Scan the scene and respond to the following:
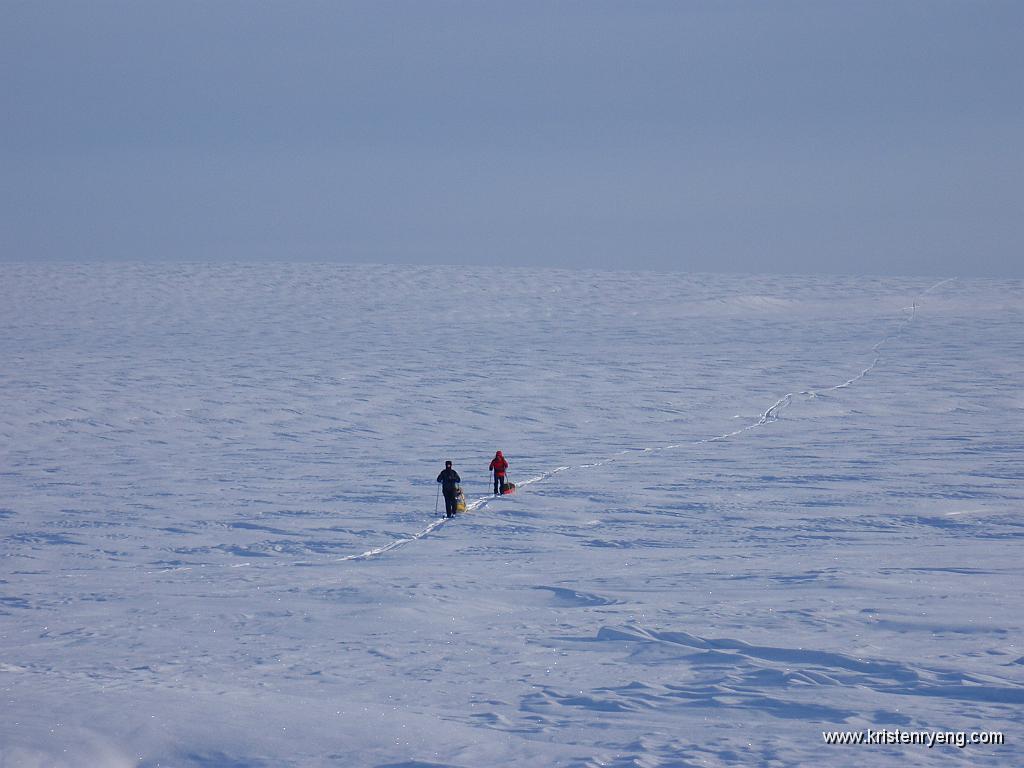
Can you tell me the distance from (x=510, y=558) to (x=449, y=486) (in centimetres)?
220

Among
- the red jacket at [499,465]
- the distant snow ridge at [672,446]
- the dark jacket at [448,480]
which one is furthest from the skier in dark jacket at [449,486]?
the red jacket at [499,465]

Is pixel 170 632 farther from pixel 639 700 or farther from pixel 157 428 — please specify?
pixel 157 428

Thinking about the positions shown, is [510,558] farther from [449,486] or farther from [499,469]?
[499,469]

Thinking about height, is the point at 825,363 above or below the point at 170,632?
above

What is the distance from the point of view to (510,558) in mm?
10062

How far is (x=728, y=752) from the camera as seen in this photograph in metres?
5.20

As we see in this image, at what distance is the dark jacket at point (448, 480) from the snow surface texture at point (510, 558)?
0.43 metres

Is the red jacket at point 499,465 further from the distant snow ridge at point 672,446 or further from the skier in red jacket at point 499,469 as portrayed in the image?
the distant snow ridge at point 672,446

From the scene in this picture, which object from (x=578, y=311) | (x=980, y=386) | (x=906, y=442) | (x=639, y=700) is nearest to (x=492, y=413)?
(x=906, y=442)

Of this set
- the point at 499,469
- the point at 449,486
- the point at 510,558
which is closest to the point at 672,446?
the point at 499,469

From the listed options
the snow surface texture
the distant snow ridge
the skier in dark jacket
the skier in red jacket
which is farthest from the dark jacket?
the skier in red jacket

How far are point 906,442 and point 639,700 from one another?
38.2ft

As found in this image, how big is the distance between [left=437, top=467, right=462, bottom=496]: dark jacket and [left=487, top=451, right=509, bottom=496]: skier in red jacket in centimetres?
106

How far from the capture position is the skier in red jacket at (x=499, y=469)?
1310 centimetres
